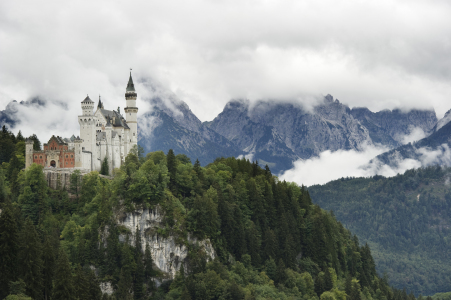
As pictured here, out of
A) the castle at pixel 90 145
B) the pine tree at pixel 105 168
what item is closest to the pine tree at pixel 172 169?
the pine tree at pixel 105 168

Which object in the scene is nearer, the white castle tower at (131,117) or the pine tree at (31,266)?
the pine tree at (31,266)

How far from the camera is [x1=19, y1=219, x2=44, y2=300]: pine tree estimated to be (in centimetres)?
8762

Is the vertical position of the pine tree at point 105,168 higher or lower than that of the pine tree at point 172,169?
higher

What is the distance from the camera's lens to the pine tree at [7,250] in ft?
283

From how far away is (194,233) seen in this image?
5054 inches

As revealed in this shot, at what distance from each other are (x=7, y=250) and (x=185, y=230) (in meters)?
45.8

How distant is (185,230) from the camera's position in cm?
12788

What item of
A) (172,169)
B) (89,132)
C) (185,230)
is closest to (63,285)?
(185,230)

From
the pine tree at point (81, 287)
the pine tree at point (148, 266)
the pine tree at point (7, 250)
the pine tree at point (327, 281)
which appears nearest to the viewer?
the pine tree at point (7, 250)

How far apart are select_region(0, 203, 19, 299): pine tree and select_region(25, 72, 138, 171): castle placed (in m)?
52.4

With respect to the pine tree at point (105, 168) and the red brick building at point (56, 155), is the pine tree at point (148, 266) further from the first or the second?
the red brick building at point (56, 155)

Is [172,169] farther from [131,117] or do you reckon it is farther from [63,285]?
[63,285]

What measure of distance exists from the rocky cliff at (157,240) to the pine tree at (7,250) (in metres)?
34.9

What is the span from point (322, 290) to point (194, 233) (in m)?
34.5
